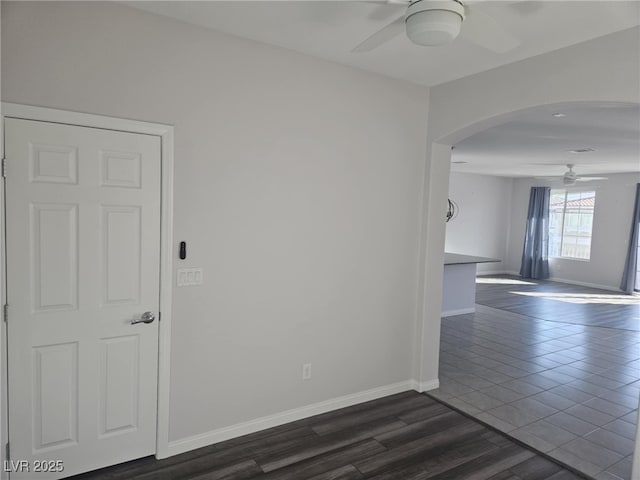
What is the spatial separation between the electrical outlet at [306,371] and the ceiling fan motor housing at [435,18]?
2.39 m

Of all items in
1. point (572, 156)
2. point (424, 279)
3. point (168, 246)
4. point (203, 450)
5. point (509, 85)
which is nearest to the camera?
point (168, 246)

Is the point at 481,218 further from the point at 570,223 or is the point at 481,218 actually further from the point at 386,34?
the point at 386,34

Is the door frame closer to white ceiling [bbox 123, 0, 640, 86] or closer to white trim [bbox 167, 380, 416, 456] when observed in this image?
white trim [bbox 167, 380, 416, 456]

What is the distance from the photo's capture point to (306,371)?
3.21 metres

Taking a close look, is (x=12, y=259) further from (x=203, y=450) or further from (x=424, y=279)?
(x=424, y=279)

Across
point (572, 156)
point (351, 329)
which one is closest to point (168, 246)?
point (351, 329)

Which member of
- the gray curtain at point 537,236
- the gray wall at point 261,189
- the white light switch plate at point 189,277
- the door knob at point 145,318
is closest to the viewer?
the gray wall at point 261,189

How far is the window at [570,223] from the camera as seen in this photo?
995cm

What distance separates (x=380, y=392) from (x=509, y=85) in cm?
267

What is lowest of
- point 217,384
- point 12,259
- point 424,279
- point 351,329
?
point 217,384

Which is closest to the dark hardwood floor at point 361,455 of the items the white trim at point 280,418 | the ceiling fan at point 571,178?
the white trim at point 280,418

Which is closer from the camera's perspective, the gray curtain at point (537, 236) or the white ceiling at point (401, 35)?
the white ceiling at point (401, 35)

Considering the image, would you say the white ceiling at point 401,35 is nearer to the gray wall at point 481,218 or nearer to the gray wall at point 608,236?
the gray wall at point 608,236

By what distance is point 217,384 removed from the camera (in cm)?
283
